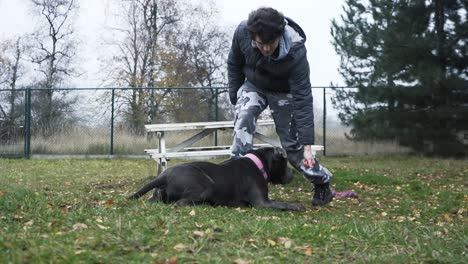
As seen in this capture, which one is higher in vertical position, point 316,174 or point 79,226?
point 316,174

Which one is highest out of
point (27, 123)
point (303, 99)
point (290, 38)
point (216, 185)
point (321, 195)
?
point (290, 38)

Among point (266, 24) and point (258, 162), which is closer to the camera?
point (266, 24)

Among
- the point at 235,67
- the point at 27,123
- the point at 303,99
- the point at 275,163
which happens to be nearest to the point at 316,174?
the point at 275,163

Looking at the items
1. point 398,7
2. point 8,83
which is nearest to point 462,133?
point 398,7

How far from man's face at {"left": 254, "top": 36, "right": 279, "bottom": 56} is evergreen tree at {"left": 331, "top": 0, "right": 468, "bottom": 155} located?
1090cm

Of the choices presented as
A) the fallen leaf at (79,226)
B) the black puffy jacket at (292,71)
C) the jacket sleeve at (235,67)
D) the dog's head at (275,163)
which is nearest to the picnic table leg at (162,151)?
the jacket sleeve at (235,67)

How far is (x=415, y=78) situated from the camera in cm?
1566

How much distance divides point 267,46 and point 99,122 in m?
12.9

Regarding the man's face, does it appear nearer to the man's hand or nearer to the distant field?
the man's hand

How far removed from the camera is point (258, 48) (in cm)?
537

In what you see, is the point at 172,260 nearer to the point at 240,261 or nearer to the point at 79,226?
the point at 240,261

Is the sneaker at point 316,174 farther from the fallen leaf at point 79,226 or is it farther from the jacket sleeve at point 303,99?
the fallen leaf at point 79,226

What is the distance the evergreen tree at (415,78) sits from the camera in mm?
15328

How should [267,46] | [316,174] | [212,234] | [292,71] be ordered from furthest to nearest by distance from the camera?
[316,174] < [292,71] < [267,46] < [212,234]
